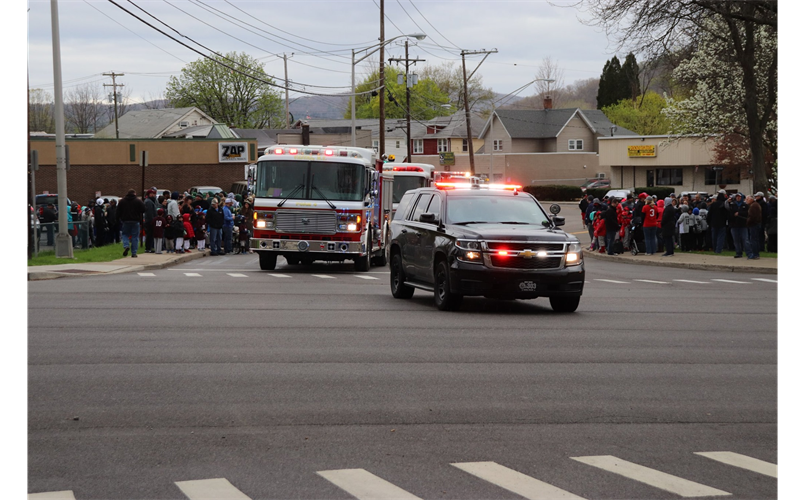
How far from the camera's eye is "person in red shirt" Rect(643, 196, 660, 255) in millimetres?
29266

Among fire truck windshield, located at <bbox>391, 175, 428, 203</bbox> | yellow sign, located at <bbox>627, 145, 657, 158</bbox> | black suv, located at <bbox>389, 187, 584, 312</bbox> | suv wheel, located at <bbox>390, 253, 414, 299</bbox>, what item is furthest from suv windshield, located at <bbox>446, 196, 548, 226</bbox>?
yellow sign, located at <bbox>627, 145, 657, 158</bbox>

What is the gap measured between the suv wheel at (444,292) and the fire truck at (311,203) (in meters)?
8.11

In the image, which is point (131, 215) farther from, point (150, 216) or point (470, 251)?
point (470, 251)

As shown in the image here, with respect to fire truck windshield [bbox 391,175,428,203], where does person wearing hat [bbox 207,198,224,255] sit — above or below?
below

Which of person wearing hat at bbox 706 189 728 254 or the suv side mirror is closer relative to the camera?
the suv side mirror

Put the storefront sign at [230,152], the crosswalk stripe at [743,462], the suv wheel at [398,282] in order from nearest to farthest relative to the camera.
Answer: the crosswalk stripe at [743,462] → the suv wheel at [398,282] → the storefront sign at [230,152]

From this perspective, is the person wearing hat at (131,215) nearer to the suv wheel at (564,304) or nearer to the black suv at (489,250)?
the black suv at (489,250)

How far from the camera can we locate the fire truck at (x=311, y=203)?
76.1 feet

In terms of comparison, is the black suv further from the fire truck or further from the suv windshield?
the fire truck

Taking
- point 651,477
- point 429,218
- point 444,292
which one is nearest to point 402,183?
point 429,218

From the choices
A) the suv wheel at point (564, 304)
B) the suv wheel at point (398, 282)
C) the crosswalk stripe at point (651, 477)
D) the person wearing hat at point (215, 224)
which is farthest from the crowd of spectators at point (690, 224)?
the crosswalk stripe at point (651, 477)

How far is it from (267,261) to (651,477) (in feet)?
62.0

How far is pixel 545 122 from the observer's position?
9350 cm

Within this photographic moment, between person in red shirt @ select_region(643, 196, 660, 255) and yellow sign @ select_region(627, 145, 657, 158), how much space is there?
45.1 metres
